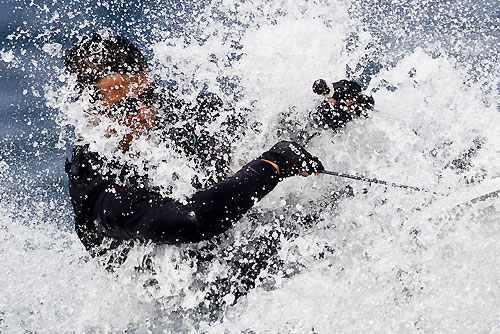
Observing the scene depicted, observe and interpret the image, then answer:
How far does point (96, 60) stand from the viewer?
2.23 meters

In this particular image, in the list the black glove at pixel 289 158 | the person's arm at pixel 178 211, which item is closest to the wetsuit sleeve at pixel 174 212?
the person's arm at pixel 178 211

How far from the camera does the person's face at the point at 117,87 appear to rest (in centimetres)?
225

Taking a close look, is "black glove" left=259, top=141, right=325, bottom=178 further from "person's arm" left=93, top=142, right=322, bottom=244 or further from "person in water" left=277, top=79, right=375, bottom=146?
"person in water" left=277, top=79, right=375, bottom=146

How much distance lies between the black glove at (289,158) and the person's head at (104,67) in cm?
68

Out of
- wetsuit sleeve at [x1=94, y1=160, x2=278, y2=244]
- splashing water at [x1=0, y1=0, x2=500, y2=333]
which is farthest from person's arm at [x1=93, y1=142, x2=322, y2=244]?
splashing water at [x1=0, y1=0, x2=500, y2=333]

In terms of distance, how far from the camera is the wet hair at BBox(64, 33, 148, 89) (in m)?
2.23

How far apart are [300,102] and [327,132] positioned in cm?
26

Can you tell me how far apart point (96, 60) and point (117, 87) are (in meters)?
0.14

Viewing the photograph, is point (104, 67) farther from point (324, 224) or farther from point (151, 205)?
point (324, 224)

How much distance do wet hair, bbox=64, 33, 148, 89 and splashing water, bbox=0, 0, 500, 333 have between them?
21cm

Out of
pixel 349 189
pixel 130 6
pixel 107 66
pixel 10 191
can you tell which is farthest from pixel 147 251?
pixel 130 6

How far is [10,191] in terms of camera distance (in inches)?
182

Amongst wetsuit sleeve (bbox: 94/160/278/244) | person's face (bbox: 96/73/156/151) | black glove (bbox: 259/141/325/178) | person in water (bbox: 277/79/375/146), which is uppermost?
person in water (bbox: 277/79/375/146)

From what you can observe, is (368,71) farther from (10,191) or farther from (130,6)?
(10,191)
